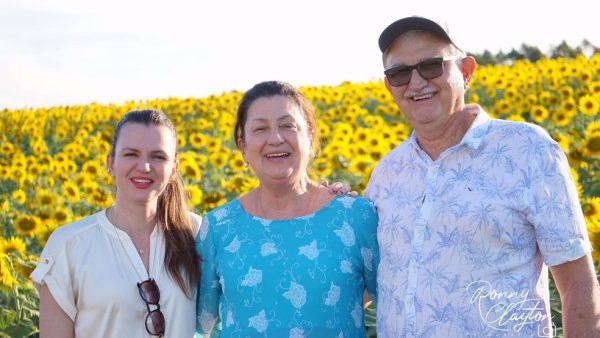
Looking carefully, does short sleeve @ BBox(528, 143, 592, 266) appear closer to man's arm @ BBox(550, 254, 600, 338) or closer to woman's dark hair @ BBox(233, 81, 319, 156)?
man's arm @ BBox(550, 254, 600, 338)

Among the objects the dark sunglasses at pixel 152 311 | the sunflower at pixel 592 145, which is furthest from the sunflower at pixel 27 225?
the sunflower at pixel 592 145

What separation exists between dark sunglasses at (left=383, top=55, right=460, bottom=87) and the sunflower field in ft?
5.11

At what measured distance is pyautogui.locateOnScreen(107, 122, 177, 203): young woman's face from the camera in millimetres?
3872

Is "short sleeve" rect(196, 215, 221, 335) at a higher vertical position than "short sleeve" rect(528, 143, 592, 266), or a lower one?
lower

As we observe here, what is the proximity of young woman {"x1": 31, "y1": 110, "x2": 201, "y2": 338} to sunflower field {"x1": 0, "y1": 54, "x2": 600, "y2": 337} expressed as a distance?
1.83 metres

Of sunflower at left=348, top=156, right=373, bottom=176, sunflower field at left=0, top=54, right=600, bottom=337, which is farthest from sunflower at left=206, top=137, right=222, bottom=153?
sunflower at left=348, top=156, right=373, bottom=176

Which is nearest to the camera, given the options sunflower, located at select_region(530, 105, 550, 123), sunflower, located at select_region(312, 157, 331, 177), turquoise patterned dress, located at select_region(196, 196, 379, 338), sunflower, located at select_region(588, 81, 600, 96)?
turquoise patterned dress, located at select_region(196, 196, 379, 338)

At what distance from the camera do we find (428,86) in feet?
11.7

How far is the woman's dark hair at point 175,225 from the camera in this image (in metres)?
3.89

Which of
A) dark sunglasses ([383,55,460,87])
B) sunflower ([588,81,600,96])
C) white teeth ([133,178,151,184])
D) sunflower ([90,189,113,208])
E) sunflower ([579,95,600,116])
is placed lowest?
sunflower ([90,189,113,208])

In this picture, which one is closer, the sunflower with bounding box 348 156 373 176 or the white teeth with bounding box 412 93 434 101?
the white teeth with bounding box 412 93 434 101

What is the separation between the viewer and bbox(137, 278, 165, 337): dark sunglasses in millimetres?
3734

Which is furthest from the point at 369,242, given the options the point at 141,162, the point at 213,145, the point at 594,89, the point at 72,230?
the point at 594,89

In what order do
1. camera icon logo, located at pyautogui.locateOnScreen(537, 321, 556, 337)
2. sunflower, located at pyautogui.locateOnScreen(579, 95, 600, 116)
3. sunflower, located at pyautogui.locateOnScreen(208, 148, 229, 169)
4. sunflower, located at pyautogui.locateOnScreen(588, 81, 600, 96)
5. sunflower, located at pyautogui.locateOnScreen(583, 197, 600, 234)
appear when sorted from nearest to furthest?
camera icon logo, located at pyautogui.locateOnScreen(537, 321, 556, 337), sunflower, located at pyautogui.locateOnScreen(583, 197, 600, 234), sunflower, located at pyautogui.locateOnScreen(208, 148, 229, 169), sunflower, located at pyautogui.locateOnScreen(579, 95, 600, 116), sunflower, located at pyautogui.locateOnScreen(588, 81, 600, 96)
